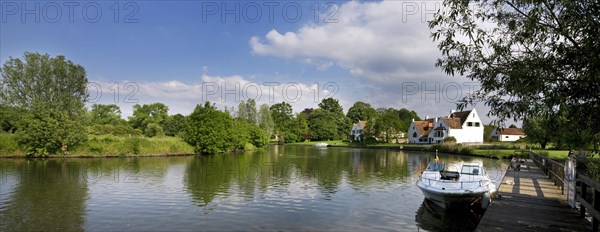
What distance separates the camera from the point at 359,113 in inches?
5773

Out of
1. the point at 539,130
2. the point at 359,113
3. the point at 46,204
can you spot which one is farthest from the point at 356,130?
the point at 46,204

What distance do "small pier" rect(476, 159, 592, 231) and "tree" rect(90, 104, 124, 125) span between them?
102 m

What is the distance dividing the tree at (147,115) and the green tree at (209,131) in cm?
3845

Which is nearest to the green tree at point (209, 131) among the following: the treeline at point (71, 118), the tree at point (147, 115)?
the treeline at point (71, 118)

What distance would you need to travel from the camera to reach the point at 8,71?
56.8 meters

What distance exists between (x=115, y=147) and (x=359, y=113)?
349 ft

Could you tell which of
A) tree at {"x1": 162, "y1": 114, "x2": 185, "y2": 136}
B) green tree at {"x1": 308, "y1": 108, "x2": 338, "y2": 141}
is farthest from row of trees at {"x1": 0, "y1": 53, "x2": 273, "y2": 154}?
green tree at {"x1": 308, "y1": 108, "x2": 338, "y2": 141}

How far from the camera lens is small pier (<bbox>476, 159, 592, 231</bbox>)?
11992mm

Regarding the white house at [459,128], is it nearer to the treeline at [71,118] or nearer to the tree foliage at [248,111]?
the treeline at [71,118]

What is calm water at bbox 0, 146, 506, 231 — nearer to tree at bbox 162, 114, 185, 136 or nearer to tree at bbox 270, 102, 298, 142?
tree at bbox 162, 114, 185, 136

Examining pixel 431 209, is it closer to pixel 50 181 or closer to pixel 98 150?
pixel 50 181

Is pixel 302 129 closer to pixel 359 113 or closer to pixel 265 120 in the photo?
pixel 265 120

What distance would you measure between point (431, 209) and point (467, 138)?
78.1 meters

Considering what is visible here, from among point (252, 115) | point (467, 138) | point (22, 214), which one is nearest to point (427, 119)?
point (467, 138)
